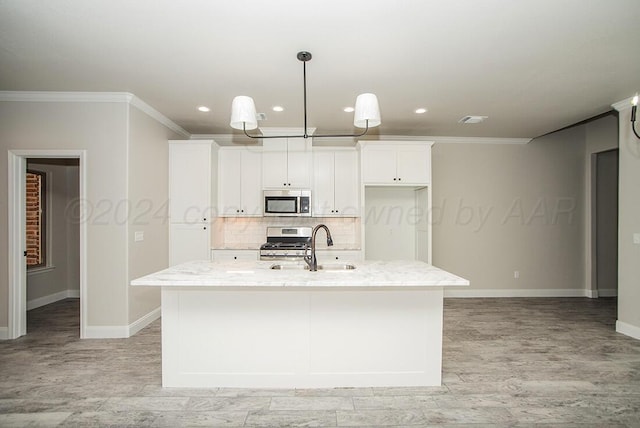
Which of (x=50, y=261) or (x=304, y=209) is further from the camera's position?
(x=50, y=261)

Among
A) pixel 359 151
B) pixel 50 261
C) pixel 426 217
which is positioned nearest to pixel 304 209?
pixel 359 151

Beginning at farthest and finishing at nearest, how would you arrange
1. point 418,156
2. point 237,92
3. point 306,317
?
point 418,156 → point 237,92 → point 306,317

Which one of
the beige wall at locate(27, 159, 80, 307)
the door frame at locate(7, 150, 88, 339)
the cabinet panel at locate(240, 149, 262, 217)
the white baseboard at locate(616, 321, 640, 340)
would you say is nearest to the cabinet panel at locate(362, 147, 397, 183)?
the cabinet panel at locate(240, 149, 262, 217)

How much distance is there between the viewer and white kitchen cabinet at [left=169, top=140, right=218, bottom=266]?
4430 millimetres

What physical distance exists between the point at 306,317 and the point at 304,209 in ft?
7.74

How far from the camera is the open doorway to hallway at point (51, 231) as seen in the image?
15.8ft

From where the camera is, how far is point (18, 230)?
348 centimetres

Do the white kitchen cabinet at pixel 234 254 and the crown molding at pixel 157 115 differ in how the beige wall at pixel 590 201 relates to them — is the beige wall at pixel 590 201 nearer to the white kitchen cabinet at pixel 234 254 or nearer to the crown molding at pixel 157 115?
the white kitchen cabinet at pixel 234 254

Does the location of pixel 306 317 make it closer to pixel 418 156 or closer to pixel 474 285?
pixel 418 156

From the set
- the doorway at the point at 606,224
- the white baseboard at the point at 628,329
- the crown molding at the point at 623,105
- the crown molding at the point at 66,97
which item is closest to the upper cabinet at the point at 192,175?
the crown molding at the point at 66,97

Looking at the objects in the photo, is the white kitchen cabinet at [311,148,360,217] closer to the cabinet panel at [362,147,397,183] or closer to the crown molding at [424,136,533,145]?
the cabinet panel at [362,147,397,183]

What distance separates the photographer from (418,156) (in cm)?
458

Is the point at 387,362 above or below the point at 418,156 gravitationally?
below

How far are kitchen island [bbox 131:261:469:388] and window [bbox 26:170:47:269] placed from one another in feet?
13.0
